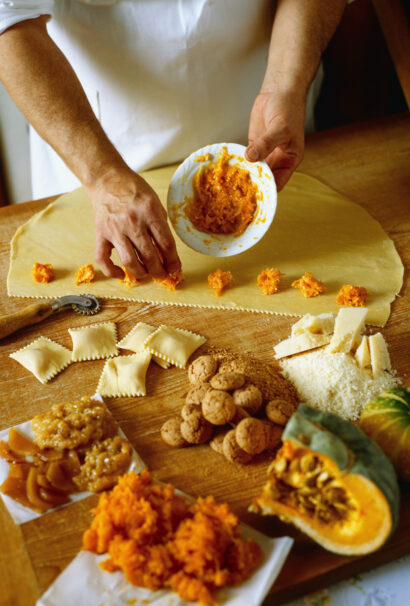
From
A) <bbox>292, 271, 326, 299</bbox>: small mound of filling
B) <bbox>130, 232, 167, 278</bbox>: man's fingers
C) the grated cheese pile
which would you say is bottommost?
the grated cheese pile

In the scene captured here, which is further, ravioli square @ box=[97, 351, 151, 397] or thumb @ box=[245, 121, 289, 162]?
thumb @ box=[245, 121, 289, 162]

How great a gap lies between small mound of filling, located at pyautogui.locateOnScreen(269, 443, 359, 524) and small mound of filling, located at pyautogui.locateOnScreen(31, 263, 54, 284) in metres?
1.20

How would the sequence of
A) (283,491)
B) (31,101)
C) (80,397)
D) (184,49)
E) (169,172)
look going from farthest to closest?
(169,172)
(184,49)
(31,101)
(80,397)
(283,491)

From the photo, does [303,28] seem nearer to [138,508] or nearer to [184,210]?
[184,210]

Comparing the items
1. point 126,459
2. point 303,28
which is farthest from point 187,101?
point 126,459

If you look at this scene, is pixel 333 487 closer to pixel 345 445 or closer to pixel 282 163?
pixel 345 445

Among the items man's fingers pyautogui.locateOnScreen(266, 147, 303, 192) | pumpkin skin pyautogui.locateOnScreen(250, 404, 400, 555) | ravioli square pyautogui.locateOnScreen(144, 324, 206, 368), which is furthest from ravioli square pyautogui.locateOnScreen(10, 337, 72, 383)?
man's fingers pyautogui.locateOnScreen(266, 147, 303, 192)

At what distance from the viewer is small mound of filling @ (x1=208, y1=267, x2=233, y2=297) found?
6.63ft

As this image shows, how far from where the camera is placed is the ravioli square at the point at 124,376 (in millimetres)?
1706

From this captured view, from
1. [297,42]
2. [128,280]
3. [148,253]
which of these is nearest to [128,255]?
[148,253]

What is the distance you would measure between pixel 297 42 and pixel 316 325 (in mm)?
1201

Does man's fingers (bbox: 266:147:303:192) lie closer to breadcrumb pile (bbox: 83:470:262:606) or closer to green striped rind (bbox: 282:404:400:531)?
green striped rind (bbox: 282:404:400:531)

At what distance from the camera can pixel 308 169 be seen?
102 inches

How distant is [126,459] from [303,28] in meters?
1.79
